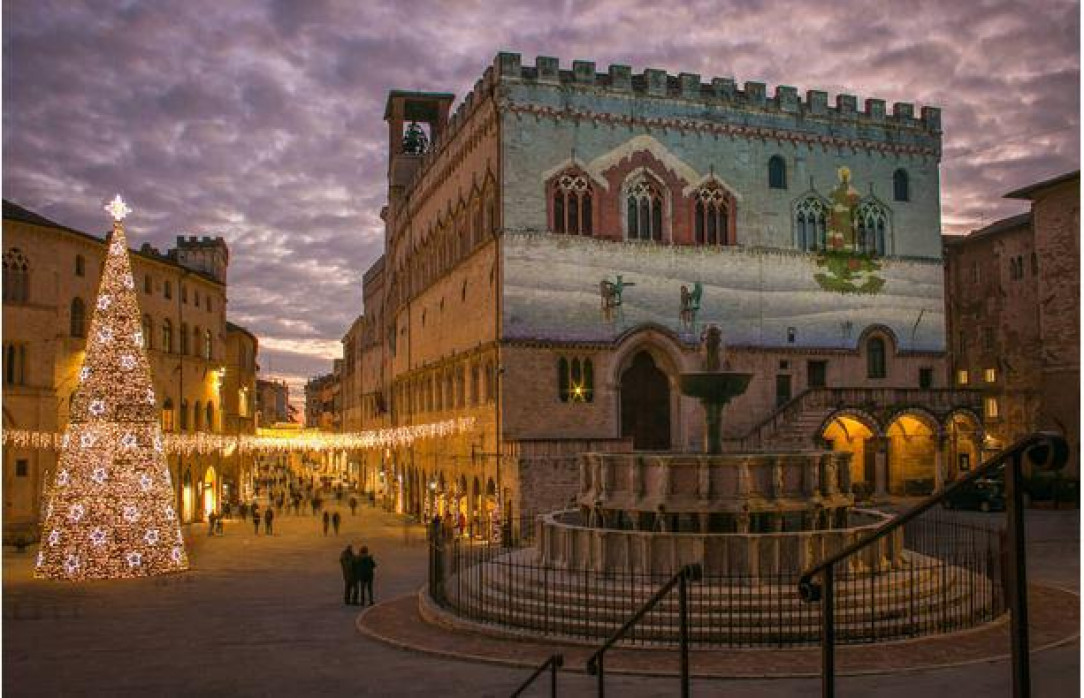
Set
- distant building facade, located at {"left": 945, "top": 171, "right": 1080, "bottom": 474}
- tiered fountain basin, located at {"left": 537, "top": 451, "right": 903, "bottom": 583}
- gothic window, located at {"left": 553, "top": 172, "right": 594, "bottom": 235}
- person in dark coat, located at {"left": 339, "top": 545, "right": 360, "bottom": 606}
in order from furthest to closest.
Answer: distant building facade, located at {"left": 945, "top": 171, "right": 1080, "bottom": 474}
gothic window, located at {"left": 553, "top": 172, "right": 594, "bottom": 235}
person in dark coat, located at {"left": 339, "top": 545, "right": 360, "bottom": 606}
tiered fountain basin, located at {"left": 537, "top": 451, "right": 903, "bottom": 583}

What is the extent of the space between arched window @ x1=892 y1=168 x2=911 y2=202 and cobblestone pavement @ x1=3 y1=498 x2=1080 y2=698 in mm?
16796

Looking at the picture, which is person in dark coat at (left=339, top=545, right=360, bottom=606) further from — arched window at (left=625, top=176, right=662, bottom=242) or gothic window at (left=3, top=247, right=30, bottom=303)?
gothic window at (left=3, top=247, right=30, bottom=303)

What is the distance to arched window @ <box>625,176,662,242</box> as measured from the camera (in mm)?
37719

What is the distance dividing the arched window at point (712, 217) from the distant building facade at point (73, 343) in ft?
76.0

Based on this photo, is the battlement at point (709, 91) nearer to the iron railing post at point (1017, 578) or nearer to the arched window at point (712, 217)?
the arched window at point (712, 217)

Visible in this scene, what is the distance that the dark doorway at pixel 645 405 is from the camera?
122ft

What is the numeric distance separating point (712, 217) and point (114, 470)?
74.3 ft

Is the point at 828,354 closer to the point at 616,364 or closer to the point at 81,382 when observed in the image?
the point at 616,364

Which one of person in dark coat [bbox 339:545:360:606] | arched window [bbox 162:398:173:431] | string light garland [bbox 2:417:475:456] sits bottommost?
person in dark coat [bbox 339:545:360:606]

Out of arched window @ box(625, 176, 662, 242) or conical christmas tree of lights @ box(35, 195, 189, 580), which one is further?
arched window @ box(625, 176, 662, 242)

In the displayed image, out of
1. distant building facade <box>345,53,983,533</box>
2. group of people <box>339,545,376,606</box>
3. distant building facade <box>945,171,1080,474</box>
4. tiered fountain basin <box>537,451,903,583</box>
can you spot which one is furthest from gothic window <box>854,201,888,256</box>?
group of people <box>339,545,376,606</box>

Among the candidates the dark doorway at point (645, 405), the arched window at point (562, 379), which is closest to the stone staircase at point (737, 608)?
the arched window at point (562, 379)

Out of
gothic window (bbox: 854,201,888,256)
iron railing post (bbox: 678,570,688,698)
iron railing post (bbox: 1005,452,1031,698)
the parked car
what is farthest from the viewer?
gothic window (bbox: 854,201,888,256)

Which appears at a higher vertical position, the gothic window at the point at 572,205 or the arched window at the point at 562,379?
the gothic window at the point at 572,205
